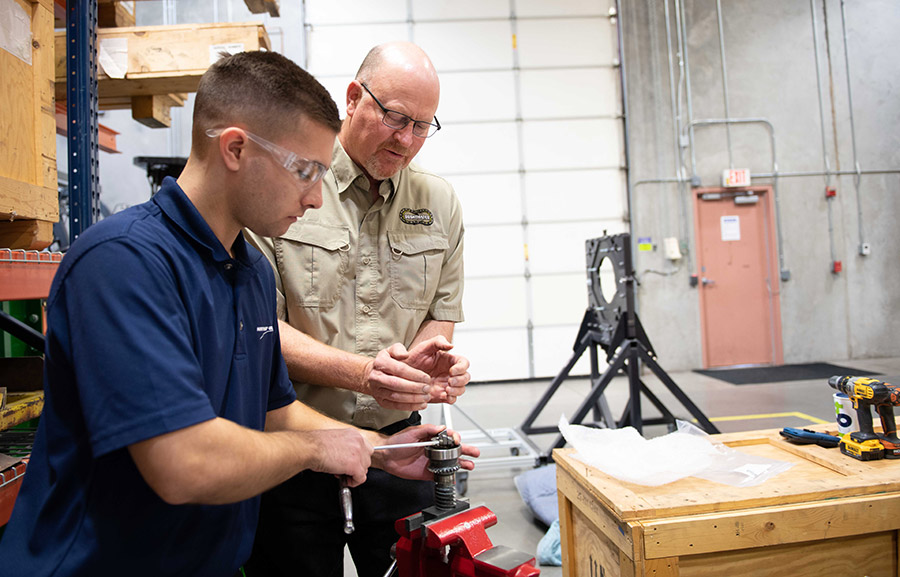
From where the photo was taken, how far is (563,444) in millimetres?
4227

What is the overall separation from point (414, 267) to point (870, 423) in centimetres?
144

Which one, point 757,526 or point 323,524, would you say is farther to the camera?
point 323,524

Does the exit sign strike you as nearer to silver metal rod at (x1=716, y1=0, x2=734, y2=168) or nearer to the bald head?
silver metal rod at (x1=716, y1=0, x2=734, y2=168)

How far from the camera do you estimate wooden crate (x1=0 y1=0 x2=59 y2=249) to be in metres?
1.66

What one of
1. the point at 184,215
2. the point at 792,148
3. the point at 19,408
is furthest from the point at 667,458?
the point at 792,148

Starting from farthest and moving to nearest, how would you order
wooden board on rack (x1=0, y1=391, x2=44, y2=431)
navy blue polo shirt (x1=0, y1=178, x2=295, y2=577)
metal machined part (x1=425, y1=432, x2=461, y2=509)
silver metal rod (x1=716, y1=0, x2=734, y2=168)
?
1. silver metal rod (x1=716, y1=0, x2=734, y2=168)
2. wooden board on rack (x1=0, y1=391, x2=44, y2=431)
3. metal machined part (x1=425, y1=432, x2=461, y2=509)
4. navy blue polo shirt (x1=0, y1=178, x2=295, y2=577)

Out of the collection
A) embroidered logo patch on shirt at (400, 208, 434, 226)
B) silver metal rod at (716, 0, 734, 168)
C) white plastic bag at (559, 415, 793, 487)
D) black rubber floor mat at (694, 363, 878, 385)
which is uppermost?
silver metal rod at (716, 0, 734, 168)

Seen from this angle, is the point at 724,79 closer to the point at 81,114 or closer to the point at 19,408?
the point at 81,114

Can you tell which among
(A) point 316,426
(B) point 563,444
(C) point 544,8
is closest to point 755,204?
(C) point 544,8

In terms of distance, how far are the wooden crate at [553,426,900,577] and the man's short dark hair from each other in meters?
1.16

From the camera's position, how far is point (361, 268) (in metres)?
1.56

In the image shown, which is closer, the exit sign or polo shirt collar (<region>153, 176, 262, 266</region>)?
polo shirt collar (<region>153, 176, 262, 266</region>)

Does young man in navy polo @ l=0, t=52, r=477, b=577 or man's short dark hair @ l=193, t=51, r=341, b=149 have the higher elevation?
man's short dark hair @ l=193, t=51, r=341, b=149

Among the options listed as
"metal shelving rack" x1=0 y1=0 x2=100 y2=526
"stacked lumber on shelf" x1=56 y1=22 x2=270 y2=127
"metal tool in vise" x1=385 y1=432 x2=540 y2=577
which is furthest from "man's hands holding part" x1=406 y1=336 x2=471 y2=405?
"stacked lumber on shelf" x1=56 y1=22 x2=270 y2=127
